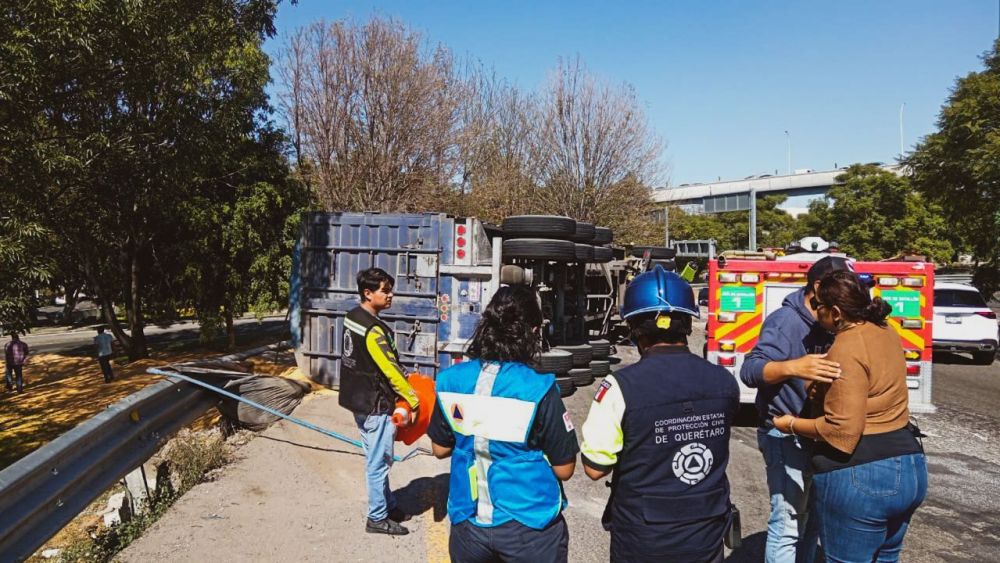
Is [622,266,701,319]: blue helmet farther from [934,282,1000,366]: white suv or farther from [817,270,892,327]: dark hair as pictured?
[934,282,1000,366]: white suv

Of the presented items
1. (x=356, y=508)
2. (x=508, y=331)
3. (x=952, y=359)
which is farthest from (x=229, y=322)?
(x=952, y=359)

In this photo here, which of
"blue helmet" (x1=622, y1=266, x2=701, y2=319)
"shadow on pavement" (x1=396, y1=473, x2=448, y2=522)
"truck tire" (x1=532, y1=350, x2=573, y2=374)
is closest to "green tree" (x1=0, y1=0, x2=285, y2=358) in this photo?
"shadow on pavement" (x1=396, y1=473, x2=448, y2=522)

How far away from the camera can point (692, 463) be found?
2.39 meters

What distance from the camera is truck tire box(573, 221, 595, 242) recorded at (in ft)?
34.2

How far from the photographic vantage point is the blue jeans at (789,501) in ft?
11.2

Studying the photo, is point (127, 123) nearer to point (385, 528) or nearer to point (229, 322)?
point (229, 322)

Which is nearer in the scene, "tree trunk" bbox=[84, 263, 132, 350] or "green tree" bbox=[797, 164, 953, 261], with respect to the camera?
"tree trunk" bbox=[84, 263, 132, 350]

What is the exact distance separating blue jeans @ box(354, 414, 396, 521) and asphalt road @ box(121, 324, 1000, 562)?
8.9 inches

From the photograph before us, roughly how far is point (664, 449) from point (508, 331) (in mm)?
777

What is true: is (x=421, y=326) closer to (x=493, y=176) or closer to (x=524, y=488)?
(x=524, y=488)

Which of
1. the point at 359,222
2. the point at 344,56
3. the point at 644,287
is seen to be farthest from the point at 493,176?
the point at 644,287

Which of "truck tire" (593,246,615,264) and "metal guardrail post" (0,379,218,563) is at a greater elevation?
"truck tire" (593,246,615,264)

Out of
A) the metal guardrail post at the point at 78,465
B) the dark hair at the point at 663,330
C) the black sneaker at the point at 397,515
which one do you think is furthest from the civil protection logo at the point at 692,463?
the metal guardrail post at the point at 78,465

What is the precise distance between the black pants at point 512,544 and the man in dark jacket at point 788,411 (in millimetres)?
1467
